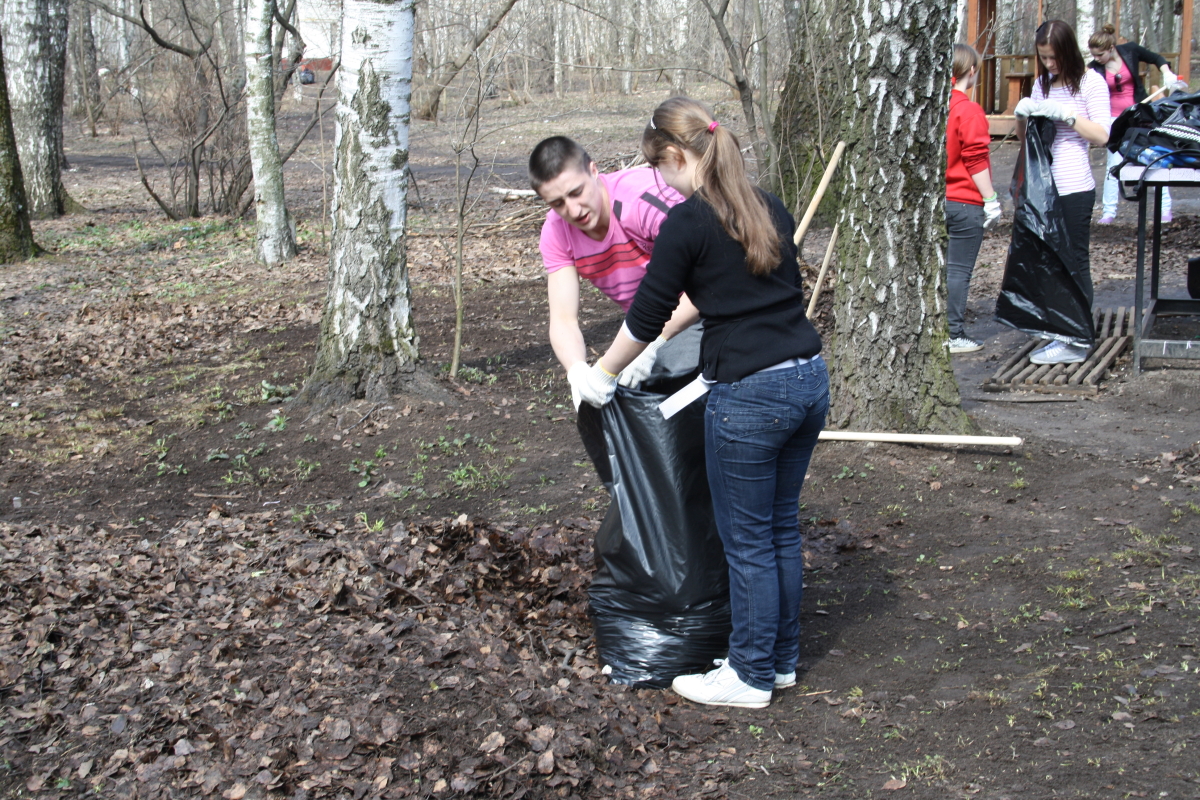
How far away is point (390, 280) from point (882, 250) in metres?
2.60

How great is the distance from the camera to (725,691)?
9.14 feet

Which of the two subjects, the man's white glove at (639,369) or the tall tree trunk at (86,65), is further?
the tall tree trunk at (86,65)

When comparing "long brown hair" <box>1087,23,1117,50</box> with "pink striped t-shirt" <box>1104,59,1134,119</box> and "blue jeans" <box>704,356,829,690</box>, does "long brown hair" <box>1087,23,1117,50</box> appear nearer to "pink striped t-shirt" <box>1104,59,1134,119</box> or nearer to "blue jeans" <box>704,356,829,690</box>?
"pink striped t-shirt" <box>1104,59,1134,119</box>

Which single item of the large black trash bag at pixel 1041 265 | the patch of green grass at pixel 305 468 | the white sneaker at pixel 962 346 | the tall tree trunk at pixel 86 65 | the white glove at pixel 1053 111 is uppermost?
the tall tree trunk at pixel 86 65

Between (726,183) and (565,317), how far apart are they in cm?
79

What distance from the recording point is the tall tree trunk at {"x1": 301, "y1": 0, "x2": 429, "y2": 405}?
531cm

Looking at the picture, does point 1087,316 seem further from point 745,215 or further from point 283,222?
point 283,222

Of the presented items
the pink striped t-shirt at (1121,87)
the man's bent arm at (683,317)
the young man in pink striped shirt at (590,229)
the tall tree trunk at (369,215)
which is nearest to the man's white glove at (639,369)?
the young man in pink striped shirt at (590,229)

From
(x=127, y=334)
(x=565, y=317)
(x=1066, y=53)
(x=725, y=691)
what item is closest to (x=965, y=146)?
(x=1066, y=53)

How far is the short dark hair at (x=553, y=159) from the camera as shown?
2.69 m

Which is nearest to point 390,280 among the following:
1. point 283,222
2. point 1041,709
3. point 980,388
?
point 980,388

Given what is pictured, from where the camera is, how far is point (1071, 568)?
3.50 metres

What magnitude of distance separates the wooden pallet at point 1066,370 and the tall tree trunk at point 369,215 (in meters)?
3.46

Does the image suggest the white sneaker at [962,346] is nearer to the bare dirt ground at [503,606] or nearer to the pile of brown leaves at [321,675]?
the bare dirt ground at [503,606]
